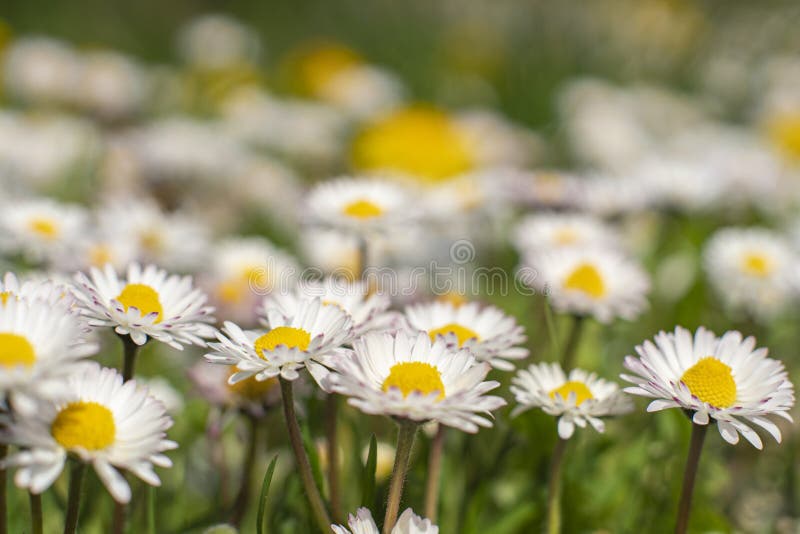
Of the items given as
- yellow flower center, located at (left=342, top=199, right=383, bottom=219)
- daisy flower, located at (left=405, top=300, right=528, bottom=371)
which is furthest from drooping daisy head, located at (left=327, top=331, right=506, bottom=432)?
yellow flower center, located at (left=342, top=199, right=383, bottom=219)

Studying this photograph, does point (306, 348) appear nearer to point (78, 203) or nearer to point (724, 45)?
point (78, 203)

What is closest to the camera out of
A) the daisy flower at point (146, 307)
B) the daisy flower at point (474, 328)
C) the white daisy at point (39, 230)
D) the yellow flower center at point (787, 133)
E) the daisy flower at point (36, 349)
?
the daisy flower at point (36, 349)

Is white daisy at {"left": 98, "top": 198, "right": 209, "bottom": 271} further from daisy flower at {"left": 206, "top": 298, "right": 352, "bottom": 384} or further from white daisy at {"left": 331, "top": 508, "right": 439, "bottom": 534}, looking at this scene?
white daisy at {"left": 331, "top": 508, "right": 439, "bottom": 534}

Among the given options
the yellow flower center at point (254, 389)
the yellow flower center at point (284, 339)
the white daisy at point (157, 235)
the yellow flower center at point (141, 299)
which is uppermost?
the white daisy at point (157, 235)

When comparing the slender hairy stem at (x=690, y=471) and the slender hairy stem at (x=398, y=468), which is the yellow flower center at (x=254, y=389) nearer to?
the slender hairy stem at (x=398, y=468)

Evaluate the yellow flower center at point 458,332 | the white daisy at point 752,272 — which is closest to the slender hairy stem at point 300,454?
the yellow flower center at point 458,332

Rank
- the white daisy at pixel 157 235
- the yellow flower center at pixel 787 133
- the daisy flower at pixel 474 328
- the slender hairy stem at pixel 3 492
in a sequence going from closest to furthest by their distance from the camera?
1. the slender hairy stem at pixel 3 492
2. the daisy flower at pixel 474 328
3. the white daisy at pixel 157 235
4. the yellow flower center at pixel 787 133

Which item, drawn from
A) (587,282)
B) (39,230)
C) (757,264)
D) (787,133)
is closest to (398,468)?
(587,282)
